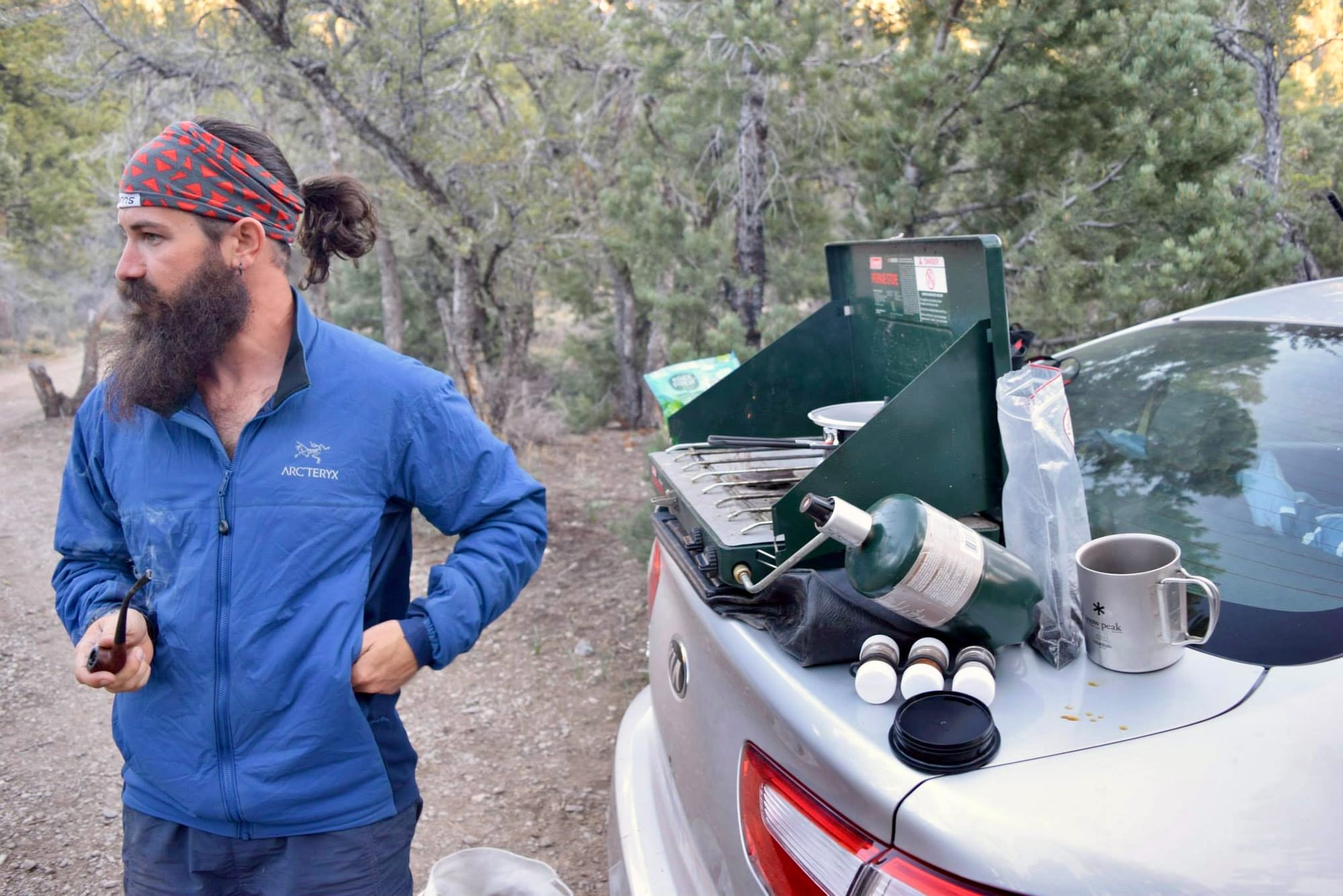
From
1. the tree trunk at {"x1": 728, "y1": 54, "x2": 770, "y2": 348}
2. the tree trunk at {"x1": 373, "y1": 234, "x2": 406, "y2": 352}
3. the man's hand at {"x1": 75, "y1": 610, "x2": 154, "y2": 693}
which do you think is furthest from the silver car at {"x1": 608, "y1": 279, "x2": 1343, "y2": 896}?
the tree trunk at {"x1": 373, "y1": 234, "x2": 406, "y2": 352}

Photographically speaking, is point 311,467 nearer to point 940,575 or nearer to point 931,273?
point 940,575

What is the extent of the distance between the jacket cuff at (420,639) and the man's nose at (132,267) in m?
0.88

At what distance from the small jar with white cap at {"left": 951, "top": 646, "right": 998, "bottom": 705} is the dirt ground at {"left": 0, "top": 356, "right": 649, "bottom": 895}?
2.04 m

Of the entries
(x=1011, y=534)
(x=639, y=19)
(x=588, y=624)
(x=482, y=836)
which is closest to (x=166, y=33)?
(x=639, y=19)

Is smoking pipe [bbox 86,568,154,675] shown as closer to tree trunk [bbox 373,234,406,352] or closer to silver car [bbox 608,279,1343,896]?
silver car [bbox 608,279,1343,896]

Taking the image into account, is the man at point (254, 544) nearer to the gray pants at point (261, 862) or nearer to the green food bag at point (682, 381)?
the gray pants at point (261, 862)

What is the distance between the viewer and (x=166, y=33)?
848 cm

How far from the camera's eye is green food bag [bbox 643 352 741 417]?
11.3 feet

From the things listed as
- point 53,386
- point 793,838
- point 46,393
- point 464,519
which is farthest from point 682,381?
point 53,386

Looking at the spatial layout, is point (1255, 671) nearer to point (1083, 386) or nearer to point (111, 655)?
point (1083, 386)

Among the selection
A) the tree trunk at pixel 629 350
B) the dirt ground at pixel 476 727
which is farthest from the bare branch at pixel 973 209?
the tree trunk at pixel 629 350

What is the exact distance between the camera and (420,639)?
1.93 m

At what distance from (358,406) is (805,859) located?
1203 mm

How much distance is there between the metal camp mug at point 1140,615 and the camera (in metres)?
1.51
